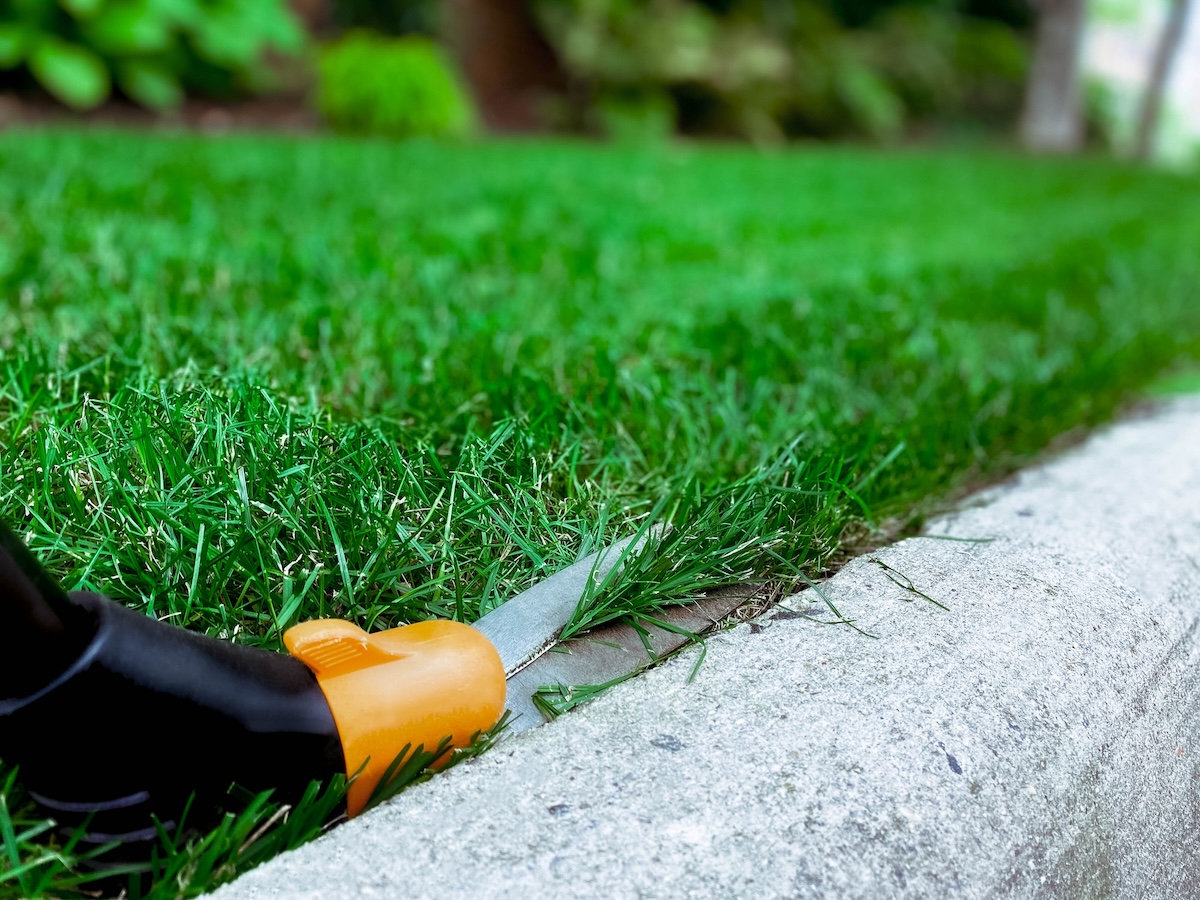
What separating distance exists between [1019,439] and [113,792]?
1.69 m

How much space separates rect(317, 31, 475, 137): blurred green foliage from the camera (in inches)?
324

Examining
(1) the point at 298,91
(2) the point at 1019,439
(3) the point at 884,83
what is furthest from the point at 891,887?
(3) the point at 884,83

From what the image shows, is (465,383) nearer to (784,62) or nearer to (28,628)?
(28,628)

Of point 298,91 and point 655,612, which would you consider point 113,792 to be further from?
point 298,91

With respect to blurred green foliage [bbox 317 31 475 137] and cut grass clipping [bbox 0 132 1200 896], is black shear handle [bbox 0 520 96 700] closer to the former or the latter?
cut grass clipping [bbox 0 132 1200 896]

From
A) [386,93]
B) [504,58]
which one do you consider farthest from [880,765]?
Result: [504,58]

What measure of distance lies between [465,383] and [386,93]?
701 cm

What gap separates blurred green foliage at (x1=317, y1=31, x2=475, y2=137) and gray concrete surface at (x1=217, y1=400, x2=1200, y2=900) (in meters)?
7.71

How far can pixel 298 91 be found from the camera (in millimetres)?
9305

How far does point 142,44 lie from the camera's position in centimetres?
708

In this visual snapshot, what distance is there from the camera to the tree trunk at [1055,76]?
1381 centimetres

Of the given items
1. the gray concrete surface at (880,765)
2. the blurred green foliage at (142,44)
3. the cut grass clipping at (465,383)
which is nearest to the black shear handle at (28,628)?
the cut grass clipping at (465,383)

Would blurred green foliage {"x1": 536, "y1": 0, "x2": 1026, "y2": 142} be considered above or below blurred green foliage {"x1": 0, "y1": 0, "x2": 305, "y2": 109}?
above

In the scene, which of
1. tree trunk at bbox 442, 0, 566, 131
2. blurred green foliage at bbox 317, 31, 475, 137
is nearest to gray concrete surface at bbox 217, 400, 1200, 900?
blurred green foliage at bbox 317, 31, 475, 137
